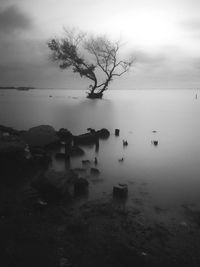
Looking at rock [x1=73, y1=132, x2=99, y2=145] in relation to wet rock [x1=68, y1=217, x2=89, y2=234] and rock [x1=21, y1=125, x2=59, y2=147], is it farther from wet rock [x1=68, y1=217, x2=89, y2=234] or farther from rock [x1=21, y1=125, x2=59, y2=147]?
wet rock [x1=68, y1=217, x2=89, y2=234]

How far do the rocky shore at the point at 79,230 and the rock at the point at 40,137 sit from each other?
3399 mm

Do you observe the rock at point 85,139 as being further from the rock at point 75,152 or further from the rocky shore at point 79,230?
the rocky shore at point 79,230

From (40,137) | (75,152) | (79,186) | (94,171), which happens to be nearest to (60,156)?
(75,152)

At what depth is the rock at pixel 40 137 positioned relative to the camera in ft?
33.8

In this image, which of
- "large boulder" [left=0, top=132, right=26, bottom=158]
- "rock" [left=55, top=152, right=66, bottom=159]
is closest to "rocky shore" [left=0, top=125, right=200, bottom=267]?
"large boulder" [left=0, top=132, right=26, bottom=158]

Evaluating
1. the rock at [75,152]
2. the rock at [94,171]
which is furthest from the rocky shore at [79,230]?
the rock at [75,152]

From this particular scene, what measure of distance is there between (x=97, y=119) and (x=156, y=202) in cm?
1717

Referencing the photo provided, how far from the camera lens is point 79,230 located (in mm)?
4430

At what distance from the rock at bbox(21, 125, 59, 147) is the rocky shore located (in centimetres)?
340

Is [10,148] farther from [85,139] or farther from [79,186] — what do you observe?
[85,139]

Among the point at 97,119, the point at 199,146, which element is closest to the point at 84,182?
the point at 199,146

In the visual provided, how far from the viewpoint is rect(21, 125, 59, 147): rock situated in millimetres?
10297

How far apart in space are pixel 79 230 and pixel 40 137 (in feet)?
22.5

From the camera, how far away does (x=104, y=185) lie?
273 inches
